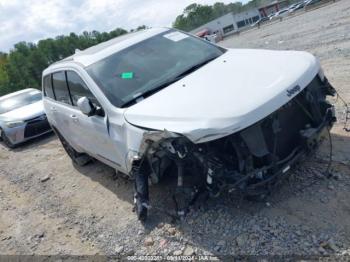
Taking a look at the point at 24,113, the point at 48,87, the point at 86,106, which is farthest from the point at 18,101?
the point at 86,106

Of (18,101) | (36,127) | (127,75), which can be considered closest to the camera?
(127,75)

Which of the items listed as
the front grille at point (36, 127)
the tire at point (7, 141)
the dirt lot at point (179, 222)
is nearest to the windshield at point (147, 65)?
the dirt lot at point (179, 222)

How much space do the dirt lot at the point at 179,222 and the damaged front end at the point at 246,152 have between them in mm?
347

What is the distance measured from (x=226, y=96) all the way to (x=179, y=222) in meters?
1.44

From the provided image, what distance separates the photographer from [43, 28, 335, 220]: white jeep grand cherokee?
3.05 m

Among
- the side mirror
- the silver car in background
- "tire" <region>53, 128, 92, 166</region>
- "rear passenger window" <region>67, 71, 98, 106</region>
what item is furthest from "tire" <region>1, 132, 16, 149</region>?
the side mirror

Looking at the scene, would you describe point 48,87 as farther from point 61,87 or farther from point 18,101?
point 18,101

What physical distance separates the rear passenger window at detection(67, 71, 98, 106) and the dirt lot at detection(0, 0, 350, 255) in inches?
56.1

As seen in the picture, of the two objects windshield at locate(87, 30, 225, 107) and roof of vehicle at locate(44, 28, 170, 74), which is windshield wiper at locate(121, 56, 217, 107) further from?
roof of vehicle at locate(44, 28, 170, 74)

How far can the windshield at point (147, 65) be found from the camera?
160 inches

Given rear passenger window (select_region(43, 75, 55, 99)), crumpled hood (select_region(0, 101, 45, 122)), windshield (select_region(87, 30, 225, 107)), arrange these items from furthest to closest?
crumpled hood (select_region(0, 101, 45, 122)), rear passenger window (select_region(43, 75, 55, 99)), windshield (select_region(87, 30, 225, 107))

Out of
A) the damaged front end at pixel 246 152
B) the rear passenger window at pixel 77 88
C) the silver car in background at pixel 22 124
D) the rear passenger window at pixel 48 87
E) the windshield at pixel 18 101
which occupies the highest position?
the rear passenger window at pixel 77 88

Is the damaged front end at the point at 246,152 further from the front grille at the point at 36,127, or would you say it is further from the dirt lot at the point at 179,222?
the front grille at the point at 36,127

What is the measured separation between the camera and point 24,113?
986 cm
